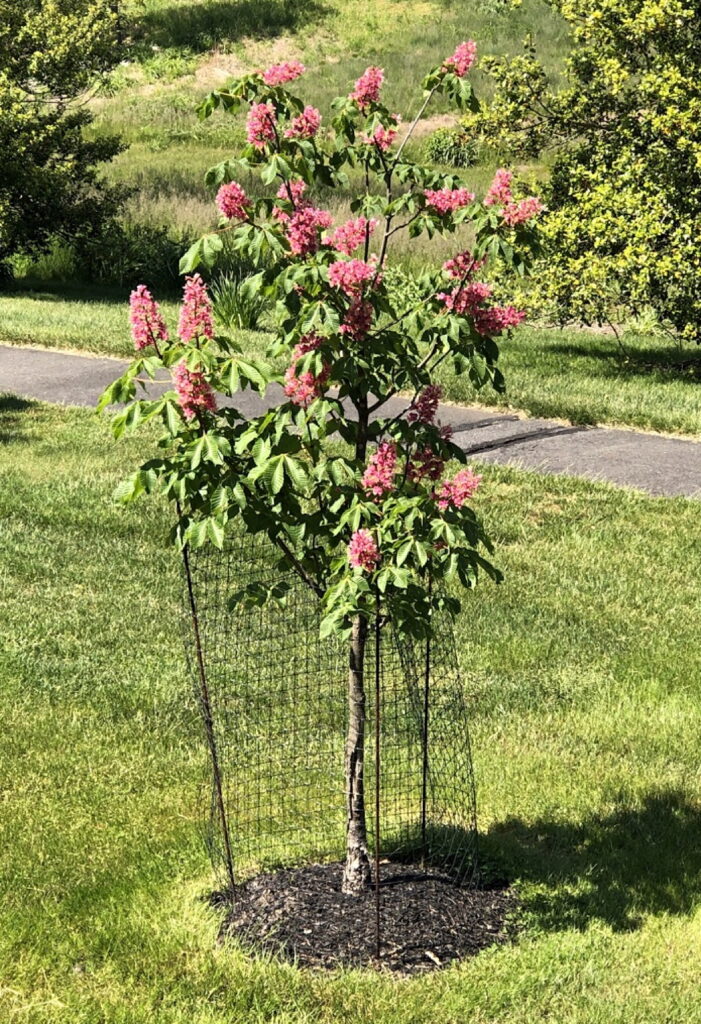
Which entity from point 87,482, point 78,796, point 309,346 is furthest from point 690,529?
point 309,346

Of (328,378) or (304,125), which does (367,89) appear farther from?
(328,378)

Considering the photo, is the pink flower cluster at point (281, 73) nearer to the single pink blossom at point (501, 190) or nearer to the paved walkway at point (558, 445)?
the single pink blossom at point (501, 190)

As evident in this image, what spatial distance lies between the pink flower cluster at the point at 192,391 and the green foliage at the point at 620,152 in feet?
31.9

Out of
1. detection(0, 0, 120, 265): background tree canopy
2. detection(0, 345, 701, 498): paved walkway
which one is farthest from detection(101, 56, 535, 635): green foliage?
detection(0, 0, 120, 265): background tree canopy

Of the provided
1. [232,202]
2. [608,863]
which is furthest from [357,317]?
[608,863]

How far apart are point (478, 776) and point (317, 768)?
67 cm

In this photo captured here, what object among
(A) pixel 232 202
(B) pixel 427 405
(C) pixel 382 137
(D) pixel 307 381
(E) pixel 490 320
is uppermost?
(C) pixel 382 137

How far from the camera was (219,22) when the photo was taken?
5088 cm

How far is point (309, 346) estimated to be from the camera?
166 inches

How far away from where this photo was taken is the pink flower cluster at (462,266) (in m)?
4.33

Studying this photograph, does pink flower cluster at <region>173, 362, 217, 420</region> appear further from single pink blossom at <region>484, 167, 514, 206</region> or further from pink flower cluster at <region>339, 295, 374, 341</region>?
single pink blossom at <region>484, 167, 514, 206</region>

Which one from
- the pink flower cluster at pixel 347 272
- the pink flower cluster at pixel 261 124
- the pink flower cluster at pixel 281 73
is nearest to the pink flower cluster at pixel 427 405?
the pink flower cluster at pixel 347 272

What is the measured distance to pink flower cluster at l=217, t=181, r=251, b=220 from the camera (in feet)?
13.8

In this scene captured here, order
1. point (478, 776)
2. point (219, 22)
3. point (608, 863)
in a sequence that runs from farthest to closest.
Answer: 1. point (219, 22)
2. point (478, 776)
3. point (608, 863)
